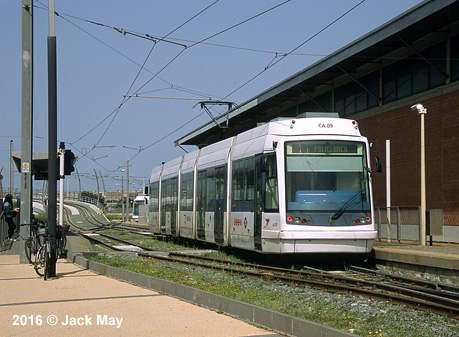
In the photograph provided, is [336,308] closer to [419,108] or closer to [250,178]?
[250,178]

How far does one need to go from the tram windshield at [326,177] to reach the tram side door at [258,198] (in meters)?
0.93

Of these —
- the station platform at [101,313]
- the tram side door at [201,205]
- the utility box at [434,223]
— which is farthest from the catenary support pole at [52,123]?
the utility box at [434,223]

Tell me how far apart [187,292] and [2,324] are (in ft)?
9.53

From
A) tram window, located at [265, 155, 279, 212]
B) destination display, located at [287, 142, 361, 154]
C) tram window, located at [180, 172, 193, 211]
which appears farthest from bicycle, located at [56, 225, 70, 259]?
destination display, located at [287, 142, 361, 154]

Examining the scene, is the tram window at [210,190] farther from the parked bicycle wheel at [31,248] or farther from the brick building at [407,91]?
the brick building at [407,91]

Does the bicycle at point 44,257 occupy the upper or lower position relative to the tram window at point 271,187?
lower

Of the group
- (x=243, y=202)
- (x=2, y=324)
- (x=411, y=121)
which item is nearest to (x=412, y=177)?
(x=411, y=121)

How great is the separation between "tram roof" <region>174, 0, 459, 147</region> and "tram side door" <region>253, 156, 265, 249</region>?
8.14m

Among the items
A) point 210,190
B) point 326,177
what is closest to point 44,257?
point 326,177

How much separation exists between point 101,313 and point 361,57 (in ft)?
64.7

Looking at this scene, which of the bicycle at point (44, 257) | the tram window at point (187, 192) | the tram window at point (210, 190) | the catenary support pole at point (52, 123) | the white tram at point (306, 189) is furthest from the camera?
the tram window at point (187, 192)

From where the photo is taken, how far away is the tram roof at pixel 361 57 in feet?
69.8

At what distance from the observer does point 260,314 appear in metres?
7.96

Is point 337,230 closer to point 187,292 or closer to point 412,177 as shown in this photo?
point 187,292
